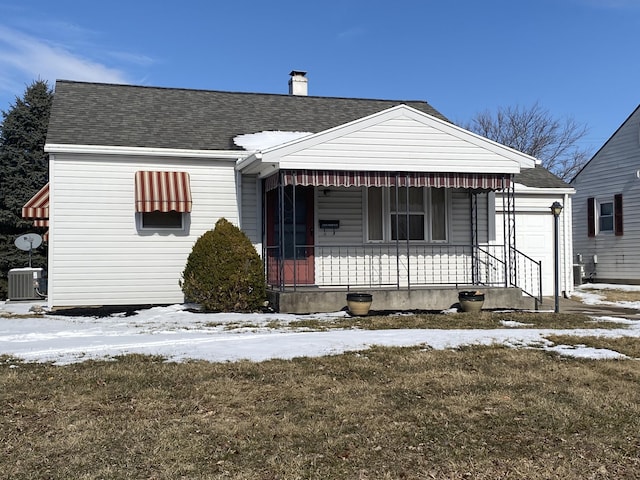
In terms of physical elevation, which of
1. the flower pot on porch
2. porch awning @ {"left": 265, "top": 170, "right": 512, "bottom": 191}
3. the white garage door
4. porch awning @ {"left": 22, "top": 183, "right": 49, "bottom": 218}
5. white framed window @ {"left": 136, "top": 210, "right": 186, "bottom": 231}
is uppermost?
porch awning @ {"left": 265, "top": 170, "right": 512, "bottom": 191}

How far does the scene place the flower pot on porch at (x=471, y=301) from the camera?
10.9m

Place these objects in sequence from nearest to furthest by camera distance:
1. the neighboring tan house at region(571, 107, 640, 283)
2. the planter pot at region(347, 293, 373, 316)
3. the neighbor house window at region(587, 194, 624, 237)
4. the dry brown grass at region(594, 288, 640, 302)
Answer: the planter pot at region(347, 293, 373, 316), the dry brown grass at region(594, 288, 640, 302), the neighboring tan house at region(571, 107, 640, 283), the neighbor house window at region(587, 194, 624, 237)

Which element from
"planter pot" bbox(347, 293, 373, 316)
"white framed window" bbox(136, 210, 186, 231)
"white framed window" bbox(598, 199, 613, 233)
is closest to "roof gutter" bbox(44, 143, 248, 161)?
"white framed window" bbox(136, 210, 186, 231)

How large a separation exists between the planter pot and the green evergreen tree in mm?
15908

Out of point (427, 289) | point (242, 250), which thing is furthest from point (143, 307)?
point (427, 289)

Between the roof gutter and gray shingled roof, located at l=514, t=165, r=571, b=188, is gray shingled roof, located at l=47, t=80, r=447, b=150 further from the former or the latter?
gray shingled roof, located at l=514, t=165, r=571, b=188

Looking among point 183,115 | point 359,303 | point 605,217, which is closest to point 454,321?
point 359,303

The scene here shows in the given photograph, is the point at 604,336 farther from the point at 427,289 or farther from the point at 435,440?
the point at 435,440

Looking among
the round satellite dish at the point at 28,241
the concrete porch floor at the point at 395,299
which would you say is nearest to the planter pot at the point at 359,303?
the concrete porch floor at the point at 395,299

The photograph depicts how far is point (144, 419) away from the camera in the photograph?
15.4ft

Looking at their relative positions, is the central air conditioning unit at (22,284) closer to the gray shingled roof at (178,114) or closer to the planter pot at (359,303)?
the gray shingled roof at (178,114)

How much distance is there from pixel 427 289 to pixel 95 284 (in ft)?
21.2

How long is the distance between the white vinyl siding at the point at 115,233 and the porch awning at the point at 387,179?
1.49 m

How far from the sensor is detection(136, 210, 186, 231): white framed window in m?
12.0
